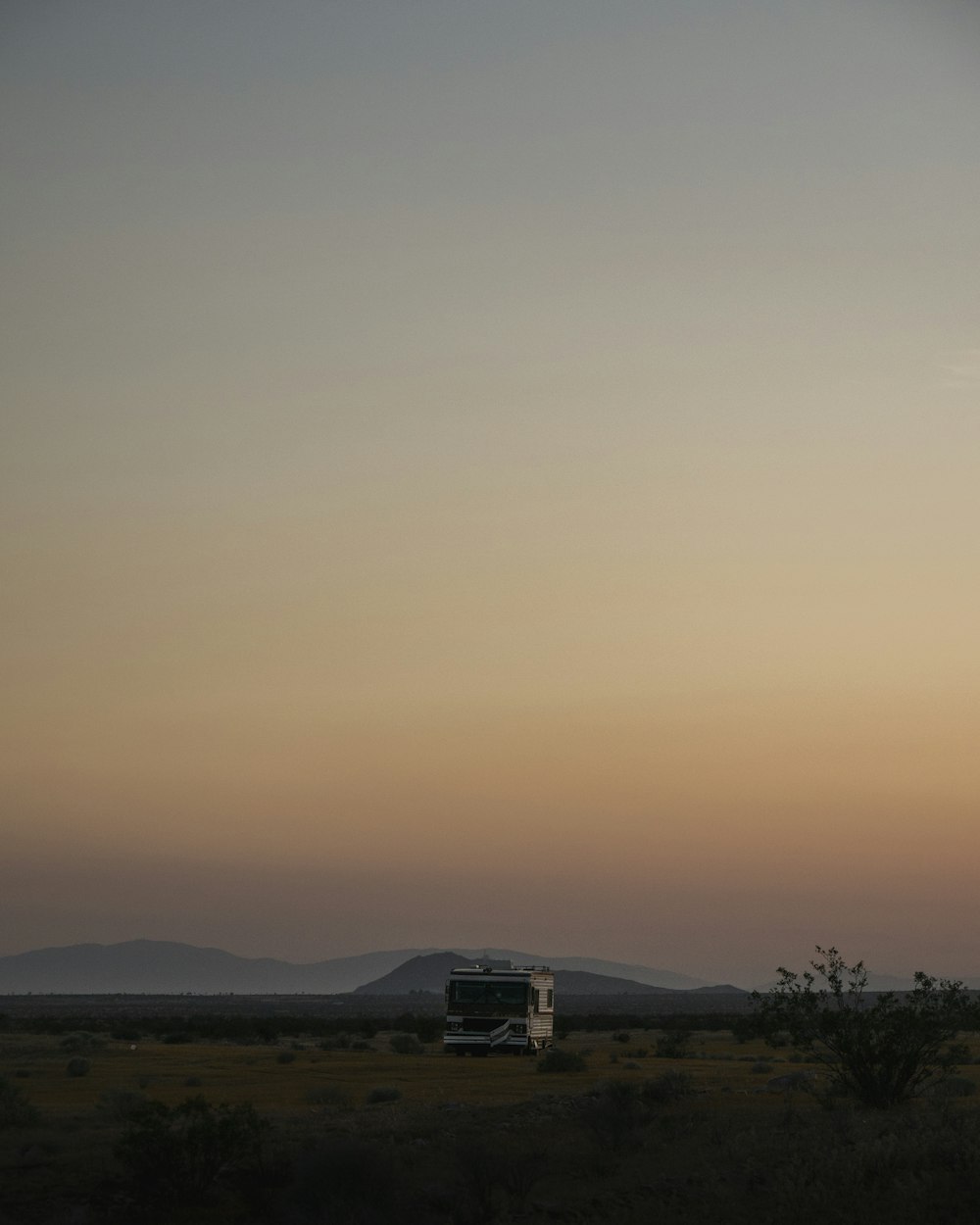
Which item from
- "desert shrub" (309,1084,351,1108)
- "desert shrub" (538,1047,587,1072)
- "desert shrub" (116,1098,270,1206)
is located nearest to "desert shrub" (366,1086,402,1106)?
"desert shrub" (309,1084,351,1108)

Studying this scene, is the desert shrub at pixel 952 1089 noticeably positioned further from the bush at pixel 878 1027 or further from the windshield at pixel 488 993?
the windshield at pixel 488 993

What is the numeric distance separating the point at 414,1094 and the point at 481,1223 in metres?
15.0

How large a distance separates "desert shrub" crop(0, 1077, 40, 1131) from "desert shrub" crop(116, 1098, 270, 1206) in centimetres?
540

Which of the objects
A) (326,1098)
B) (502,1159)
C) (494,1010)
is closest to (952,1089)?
(326,1098)

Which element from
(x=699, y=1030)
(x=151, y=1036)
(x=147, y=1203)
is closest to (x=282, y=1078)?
(x=147, y=1203)

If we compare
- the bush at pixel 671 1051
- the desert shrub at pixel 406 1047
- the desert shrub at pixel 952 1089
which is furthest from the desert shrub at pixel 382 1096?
the desert shrub at pixel 406 1047

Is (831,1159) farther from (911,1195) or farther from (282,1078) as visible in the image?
(282,1078)

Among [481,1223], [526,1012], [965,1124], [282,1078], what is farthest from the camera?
[526,1012]

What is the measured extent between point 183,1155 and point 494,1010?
30857 millimetres

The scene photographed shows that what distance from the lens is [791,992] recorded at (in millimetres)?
29391

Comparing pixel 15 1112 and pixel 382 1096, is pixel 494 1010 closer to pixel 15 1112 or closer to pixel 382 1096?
pixel 382 1096

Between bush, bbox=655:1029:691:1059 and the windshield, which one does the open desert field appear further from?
bush, bbox=655:1029:691:1059

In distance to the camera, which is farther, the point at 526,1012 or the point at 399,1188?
the point at 526,1012

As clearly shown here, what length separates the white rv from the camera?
50125mm
